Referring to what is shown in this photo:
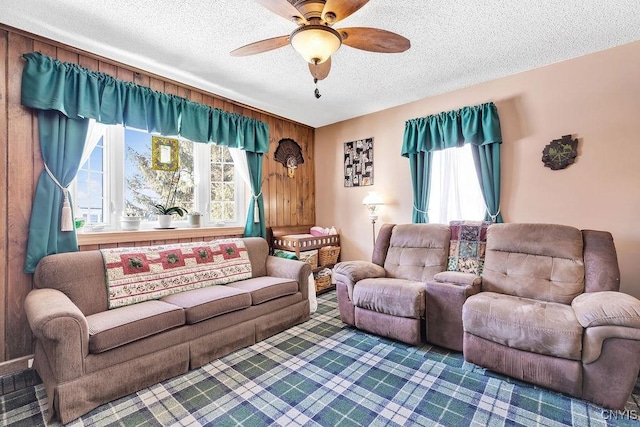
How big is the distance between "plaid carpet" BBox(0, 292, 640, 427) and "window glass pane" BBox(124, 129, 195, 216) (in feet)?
5.42

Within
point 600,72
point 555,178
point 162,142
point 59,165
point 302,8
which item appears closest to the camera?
point 302,8

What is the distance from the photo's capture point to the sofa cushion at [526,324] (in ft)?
5.83

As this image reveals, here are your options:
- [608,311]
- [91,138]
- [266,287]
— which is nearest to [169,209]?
[91,138]

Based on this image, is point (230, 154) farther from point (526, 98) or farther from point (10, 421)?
point (526, 98)

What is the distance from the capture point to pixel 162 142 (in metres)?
3.14

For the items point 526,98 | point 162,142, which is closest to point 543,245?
point 526,98

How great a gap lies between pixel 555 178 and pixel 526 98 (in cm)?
87

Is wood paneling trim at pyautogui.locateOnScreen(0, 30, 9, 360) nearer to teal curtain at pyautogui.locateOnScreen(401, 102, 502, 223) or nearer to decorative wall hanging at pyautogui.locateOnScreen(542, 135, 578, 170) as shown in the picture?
teal curtain at pyautogui.locateOnScreen(401, 102, 502, 223)

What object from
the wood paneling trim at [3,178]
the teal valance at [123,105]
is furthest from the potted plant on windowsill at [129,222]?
the teal valance at [123,105]

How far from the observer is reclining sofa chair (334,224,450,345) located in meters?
2.49

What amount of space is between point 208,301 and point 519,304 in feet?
7.64

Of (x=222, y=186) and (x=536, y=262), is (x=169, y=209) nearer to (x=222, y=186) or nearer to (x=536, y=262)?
(x=222, y=186)

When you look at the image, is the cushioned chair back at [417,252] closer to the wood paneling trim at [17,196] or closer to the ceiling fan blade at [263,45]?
the ceiling fan blade at [263,45]

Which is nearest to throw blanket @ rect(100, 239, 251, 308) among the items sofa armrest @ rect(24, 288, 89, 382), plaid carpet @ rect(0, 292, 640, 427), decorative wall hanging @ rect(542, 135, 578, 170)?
sofa armrest @ rect(24, 288, 89, 382)
